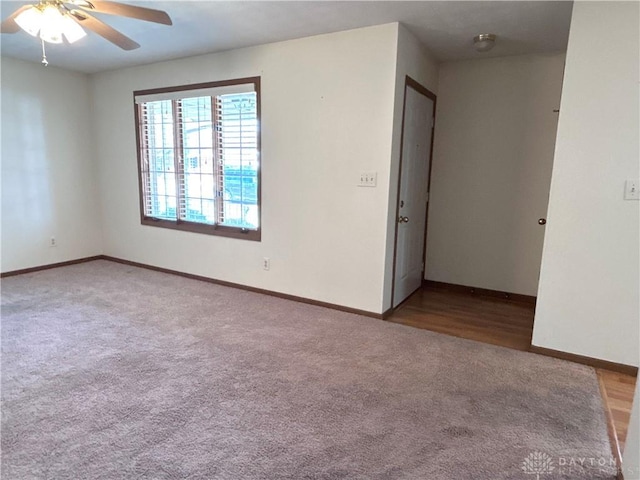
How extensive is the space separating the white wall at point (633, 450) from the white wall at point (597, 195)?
1.12 m

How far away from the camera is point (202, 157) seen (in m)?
4.28

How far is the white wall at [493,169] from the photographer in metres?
3.77

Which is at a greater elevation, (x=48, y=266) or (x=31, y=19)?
(x=31, y=19)

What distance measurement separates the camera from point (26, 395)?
7.12 feet

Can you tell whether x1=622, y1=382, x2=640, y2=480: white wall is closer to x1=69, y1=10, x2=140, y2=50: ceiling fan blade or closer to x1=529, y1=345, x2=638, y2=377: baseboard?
x1=529, y1=345, x2=638, y2=377: baseboard

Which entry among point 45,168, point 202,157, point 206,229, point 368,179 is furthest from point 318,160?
point 45,168

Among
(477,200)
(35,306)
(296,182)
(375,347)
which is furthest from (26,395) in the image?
(477,200)

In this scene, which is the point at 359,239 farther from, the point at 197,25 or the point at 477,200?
the point at 197,25

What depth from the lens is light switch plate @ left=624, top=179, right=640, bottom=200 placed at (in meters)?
2.42

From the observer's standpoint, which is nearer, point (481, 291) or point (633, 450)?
point (633, 450)

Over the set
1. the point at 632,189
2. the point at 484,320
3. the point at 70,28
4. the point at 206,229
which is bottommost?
the point at 484,320

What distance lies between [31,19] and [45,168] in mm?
3131

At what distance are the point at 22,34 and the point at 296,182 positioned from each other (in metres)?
2.79

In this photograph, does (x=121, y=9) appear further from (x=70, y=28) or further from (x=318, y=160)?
(x=318, y=160)
